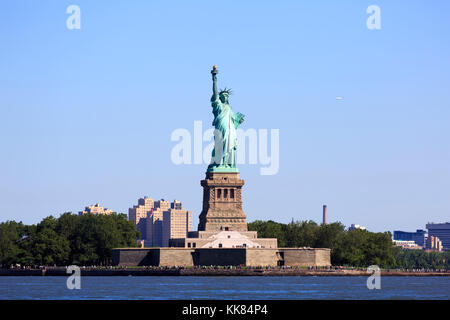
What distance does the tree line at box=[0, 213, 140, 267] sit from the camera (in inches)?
4897

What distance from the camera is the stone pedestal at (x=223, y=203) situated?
371 feet

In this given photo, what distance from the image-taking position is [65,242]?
124 m

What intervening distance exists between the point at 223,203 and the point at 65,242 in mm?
22970

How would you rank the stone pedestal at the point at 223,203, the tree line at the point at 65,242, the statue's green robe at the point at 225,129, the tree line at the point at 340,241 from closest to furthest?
1. the stone pedestal at the point at 223,203
2. the statue's green robe at the point at 225,129
3. the tree line at the point at 65,242
4. the tree line at the point at 340,241

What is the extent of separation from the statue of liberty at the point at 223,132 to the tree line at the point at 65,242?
1917cm

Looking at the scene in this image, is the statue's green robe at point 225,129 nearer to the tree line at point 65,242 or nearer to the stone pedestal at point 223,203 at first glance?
the stone pedestal at point 223,203

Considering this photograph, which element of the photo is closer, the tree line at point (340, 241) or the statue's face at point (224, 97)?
the statue's face at point (224, 97)

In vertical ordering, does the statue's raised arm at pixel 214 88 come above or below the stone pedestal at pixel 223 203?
above

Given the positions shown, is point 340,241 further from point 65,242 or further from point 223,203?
point 65,242

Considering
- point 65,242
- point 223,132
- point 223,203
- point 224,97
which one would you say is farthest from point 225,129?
point 65,242

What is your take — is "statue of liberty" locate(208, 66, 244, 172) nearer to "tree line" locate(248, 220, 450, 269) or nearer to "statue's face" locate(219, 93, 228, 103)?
"statue's face" locate(219, 93, 228, 103)

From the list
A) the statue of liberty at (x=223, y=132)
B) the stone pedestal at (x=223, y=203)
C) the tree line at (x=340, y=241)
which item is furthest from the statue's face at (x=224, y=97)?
the tree line at (x=340, y=241)

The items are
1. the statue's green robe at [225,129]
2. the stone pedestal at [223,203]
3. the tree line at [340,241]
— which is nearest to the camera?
the stone pedestal at [223,203]
